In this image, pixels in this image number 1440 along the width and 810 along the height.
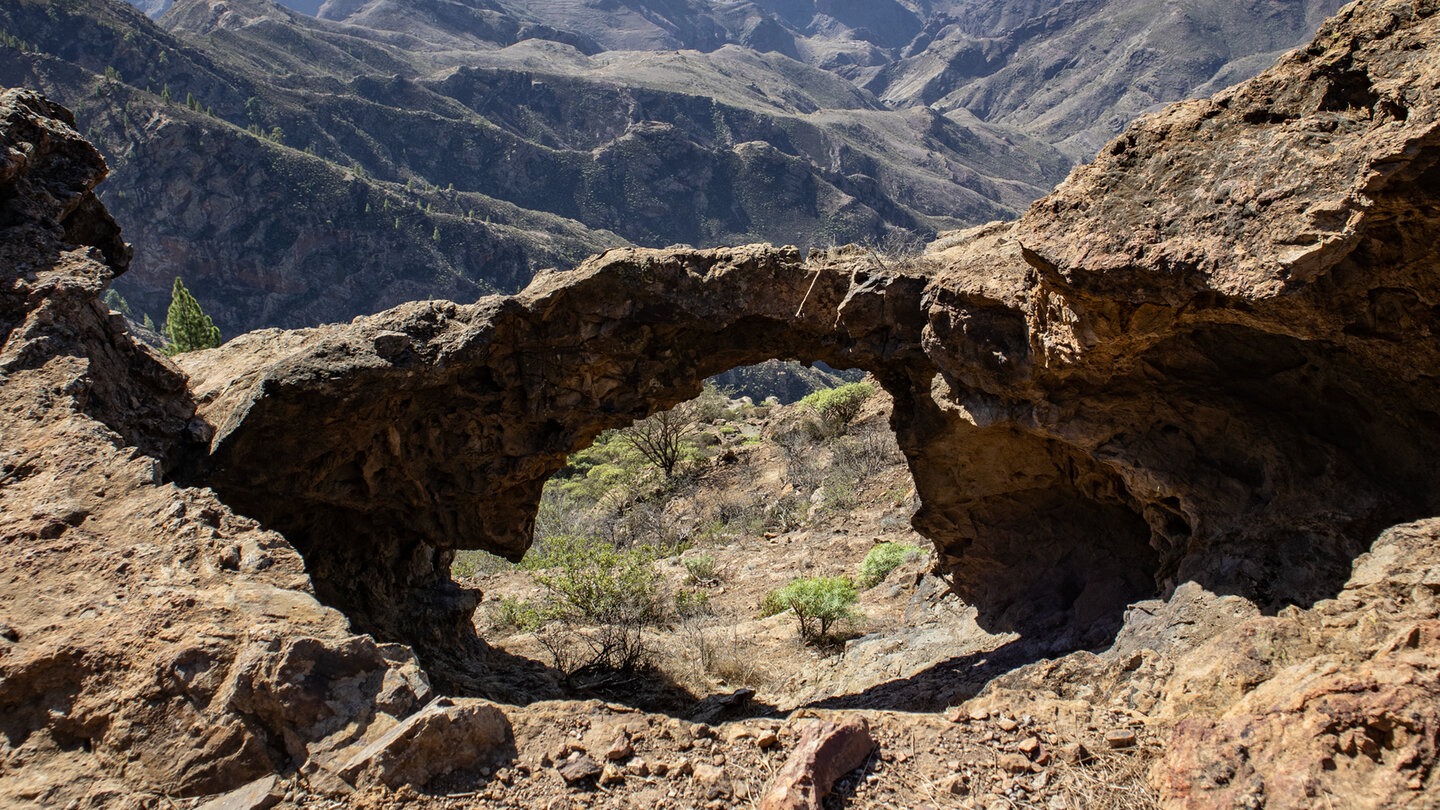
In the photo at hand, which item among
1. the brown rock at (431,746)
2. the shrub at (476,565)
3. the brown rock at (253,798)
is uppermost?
the brown rock at (431,746)

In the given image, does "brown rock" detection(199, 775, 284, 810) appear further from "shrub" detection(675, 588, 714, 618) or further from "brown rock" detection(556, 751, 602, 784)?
"shrub" detection(675, 588, 714, 618)

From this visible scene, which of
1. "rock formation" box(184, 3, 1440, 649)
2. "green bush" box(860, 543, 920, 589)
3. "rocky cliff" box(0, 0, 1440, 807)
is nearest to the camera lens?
"rocky cliff" box(0, 0, 1440, 807)

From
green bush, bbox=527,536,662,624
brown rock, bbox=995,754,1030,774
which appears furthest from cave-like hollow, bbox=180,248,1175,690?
brown rock, bbox=995,754,1030,774

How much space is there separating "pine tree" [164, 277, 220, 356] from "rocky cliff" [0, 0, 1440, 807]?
18.4 m

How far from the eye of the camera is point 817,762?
439cm

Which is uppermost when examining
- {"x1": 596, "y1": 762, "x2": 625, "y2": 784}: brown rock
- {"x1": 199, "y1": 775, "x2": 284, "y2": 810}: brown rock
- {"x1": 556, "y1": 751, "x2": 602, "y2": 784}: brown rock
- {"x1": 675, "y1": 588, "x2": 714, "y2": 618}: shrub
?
{"x1": 199, "y1": 775, "x2": 284, "y2": 810}: brown rock

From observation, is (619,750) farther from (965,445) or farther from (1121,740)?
(965,445)

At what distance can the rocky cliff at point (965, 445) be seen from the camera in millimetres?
4023

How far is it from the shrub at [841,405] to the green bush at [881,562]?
33.5 feet

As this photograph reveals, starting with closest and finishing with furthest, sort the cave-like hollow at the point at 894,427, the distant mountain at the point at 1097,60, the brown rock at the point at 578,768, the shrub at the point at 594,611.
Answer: the brown rock at the point at 578,768, the cave-like hollow at the point at 894,427, the shrub at the point at 594,611, the distant mountain at the point at 1097,60

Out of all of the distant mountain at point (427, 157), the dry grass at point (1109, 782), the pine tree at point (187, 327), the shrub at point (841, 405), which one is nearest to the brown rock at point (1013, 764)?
the dry grass at point (1109, 782)

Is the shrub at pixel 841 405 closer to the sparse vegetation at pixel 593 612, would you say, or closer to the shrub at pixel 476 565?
the shrub at pixel 476 565

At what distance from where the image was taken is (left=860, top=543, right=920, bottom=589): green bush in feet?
39.6

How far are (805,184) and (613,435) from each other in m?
81.0
